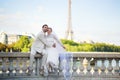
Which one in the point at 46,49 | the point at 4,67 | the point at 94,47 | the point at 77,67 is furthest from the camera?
the point at 94,47

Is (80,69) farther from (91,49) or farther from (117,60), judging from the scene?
(91,49)

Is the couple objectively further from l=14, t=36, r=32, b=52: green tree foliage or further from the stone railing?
l=14, t=36, r=32, b=52: green tree foliage

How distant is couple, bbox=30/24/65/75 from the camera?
8.79 m

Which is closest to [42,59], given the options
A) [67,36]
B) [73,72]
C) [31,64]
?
[31,64]

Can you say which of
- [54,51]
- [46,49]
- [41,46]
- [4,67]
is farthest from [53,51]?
[4,67]

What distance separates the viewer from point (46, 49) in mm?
8922

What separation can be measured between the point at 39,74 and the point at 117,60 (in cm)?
214

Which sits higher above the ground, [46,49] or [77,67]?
[46,49]

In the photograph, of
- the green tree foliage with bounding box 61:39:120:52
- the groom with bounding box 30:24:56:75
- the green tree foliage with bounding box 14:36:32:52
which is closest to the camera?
the groom with bounding box 30:24:56:75

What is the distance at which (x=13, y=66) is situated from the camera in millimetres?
8828

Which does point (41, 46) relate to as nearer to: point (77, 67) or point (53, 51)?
point (53, 51)

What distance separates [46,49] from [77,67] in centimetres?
96

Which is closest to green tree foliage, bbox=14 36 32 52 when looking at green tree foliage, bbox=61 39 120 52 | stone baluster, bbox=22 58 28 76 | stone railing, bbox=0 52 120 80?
green tree foliage, bbox=61 39 120 52

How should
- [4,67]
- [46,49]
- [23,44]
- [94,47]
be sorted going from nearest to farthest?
1. [4,67]
2. [46,49]
3. [94,47]
4. [23,44]
